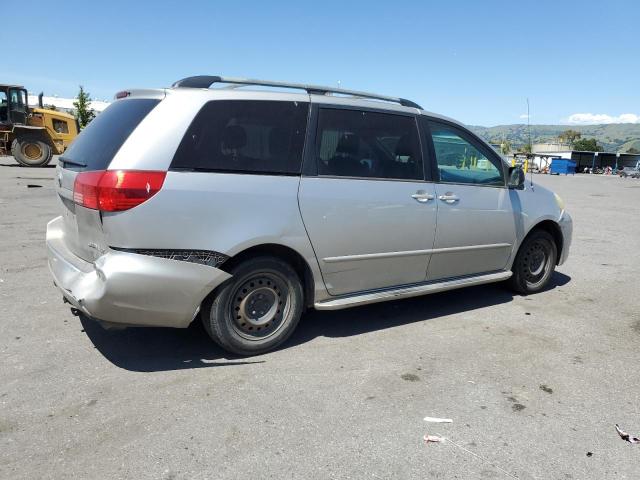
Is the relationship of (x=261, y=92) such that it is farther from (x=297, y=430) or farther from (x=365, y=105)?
(x=297, y=430)

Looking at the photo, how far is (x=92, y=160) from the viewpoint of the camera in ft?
11.0

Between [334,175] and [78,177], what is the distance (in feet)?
5.87

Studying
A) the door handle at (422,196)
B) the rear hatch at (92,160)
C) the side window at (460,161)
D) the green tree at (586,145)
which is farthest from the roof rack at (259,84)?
the green tree at (586,145)

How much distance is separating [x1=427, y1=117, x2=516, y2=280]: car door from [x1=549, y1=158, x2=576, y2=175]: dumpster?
2237 inches

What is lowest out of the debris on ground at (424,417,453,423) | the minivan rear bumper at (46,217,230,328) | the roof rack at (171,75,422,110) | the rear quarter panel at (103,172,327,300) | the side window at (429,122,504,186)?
the debris on ground at (424,417,453,423)

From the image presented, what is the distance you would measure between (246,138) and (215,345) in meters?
1.61

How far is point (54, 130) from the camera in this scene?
22359mm

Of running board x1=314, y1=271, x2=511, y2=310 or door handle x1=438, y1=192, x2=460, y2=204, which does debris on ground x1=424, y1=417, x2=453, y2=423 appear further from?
door handle x1=438, y1=192, x2=460, y2=204

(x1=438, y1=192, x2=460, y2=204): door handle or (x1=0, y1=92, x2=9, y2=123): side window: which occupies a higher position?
(x1=0, y1=92, x2=9, y2=123): side window

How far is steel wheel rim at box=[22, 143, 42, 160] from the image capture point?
21.3 m

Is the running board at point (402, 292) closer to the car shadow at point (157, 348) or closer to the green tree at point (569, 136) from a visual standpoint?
the car shadow at point (157, 348)

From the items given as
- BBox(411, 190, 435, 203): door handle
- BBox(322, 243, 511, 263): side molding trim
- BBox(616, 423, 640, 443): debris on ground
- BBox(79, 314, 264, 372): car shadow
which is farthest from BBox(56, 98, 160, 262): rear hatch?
BBox(616, 423, 640, 443): debris on ground

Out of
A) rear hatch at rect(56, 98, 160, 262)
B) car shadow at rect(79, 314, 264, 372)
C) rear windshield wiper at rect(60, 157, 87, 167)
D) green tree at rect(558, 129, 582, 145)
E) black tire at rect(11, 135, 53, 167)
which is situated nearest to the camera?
rear hatch at rect(56, 98, 160, 262)

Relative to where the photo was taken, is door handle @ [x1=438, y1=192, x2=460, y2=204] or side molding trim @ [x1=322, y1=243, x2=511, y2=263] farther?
door handle @ [x1=438, y1=192, x2=460, y2=204]
